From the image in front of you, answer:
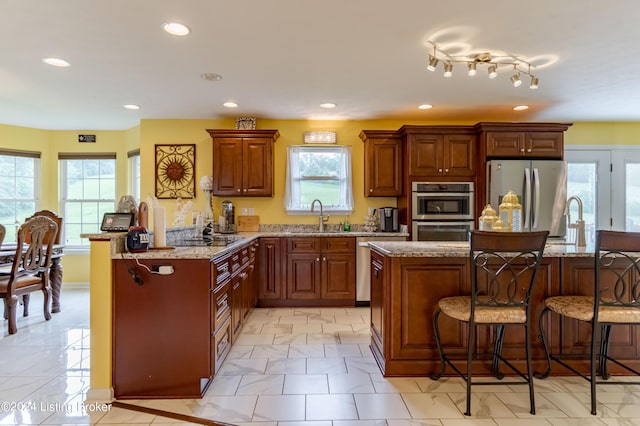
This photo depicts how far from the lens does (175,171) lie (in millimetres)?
4938

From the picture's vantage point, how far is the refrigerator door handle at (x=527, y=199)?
4246 millimetres

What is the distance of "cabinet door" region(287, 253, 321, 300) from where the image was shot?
14.4ft

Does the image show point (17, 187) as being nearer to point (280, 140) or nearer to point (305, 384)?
point (280, 140)

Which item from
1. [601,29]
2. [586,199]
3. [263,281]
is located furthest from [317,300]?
[586,199]

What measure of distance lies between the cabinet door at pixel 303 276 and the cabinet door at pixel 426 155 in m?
1.68

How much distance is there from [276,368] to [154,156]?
3611mm

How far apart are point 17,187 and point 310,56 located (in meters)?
5.24

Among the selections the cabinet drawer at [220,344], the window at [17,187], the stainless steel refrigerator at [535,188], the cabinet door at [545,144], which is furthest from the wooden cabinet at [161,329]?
the window at [17,187]

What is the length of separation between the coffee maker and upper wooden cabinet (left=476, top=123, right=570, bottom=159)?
3.39m

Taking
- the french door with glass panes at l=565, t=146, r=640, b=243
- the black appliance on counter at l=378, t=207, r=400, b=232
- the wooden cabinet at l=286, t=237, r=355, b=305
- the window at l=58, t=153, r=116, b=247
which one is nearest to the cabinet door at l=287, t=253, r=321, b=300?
the wooden cabinet at l=286, t=237, r=355, b=305

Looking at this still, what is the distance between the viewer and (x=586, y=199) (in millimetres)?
5020

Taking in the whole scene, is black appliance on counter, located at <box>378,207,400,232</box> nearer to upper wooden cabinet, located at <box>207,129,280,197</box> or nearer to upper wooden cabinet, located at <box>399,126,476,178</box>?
upper wooden cabinet, located at <box>399,126,476,178</box>

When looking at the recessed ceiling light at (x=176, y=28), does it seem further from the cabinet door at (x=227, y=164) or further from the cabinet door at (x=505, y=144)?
the cabinet door at (x=505, y=144)

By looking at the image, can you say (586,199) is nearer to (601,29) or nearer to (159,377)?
(601,29)
